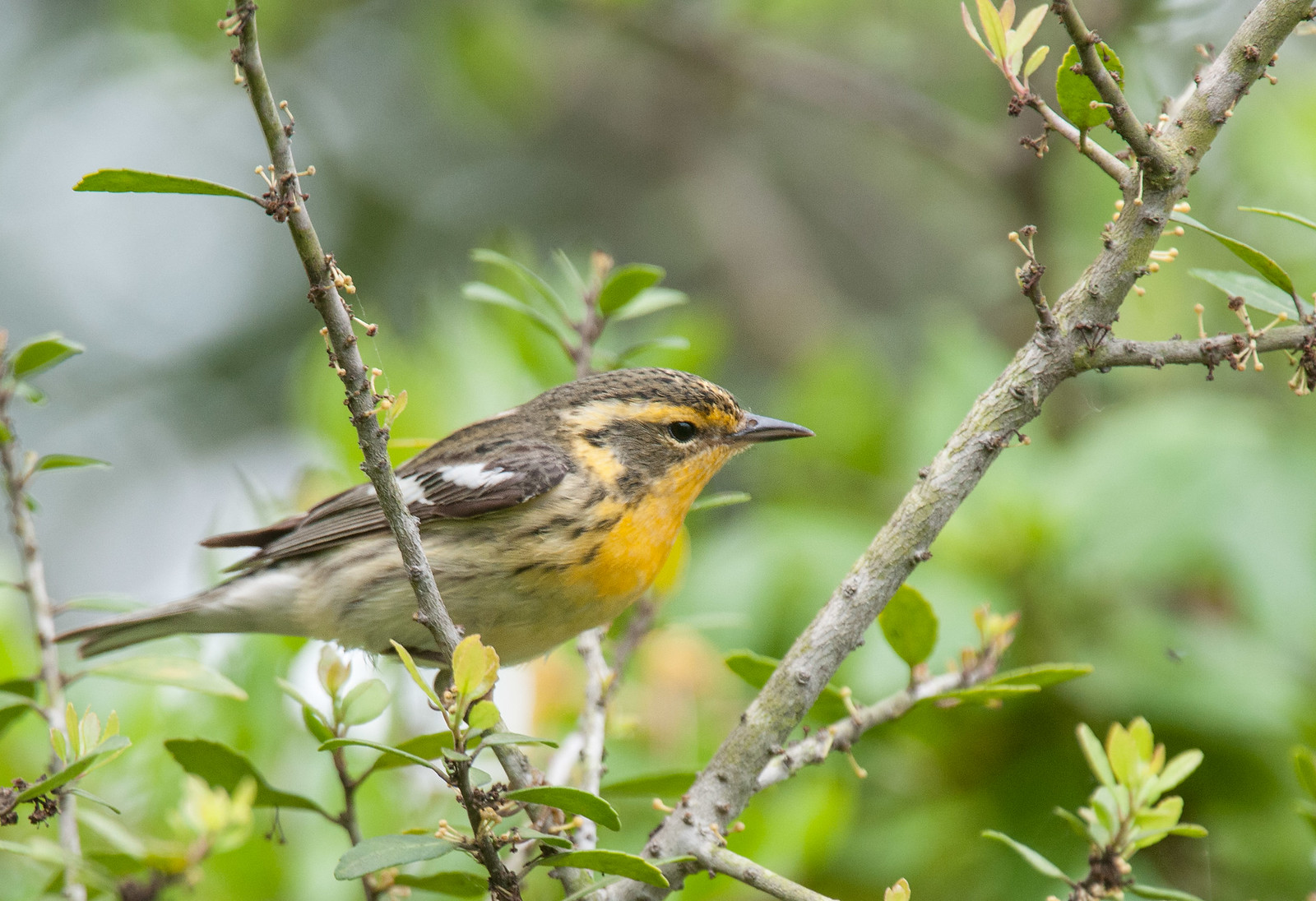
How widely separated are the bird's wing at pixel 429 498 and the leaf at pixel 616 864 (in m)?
1.75

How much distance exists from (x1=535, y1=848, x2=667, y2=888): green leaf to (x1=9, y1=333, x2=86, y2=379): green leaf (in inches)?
53.3

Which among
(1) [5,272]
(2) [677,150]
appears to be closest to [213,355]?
(1) [5,272]

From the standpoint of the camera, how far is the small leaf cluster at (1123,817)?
1.96m

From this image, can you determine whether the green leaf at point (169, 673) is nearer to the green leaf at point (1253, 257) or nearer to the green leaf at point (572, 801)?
the green leaf at point (572, 801)

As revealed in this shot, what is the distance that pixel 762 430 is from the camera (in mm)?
3832

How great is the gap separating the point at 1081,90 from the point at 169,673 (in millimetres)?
1975

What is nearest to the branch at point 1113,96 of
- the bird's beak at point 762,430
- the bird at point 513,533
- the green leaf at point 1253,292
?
the green leaf at point 1253,292

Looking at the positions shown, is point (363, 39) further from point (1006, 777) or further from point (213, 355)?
point (1006, 777)

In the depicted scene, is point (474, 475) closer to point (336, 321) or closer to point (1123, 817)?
point (336, 321)

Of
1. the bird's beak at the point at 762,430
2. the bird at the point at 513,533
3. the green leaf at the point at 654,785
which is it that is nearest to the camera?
the green leaf at the point at 654,785

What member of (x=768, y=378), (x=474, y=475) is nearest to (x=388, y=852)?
(x=474, y=475)

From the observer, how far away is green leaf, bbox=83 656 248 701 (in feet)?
7.65

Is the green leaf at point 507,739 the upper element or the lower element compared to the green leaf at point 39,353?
lower

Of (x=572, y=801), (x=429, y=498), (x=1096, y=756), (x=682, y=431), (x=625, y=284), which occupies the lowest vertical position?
(x=572, y=801)
